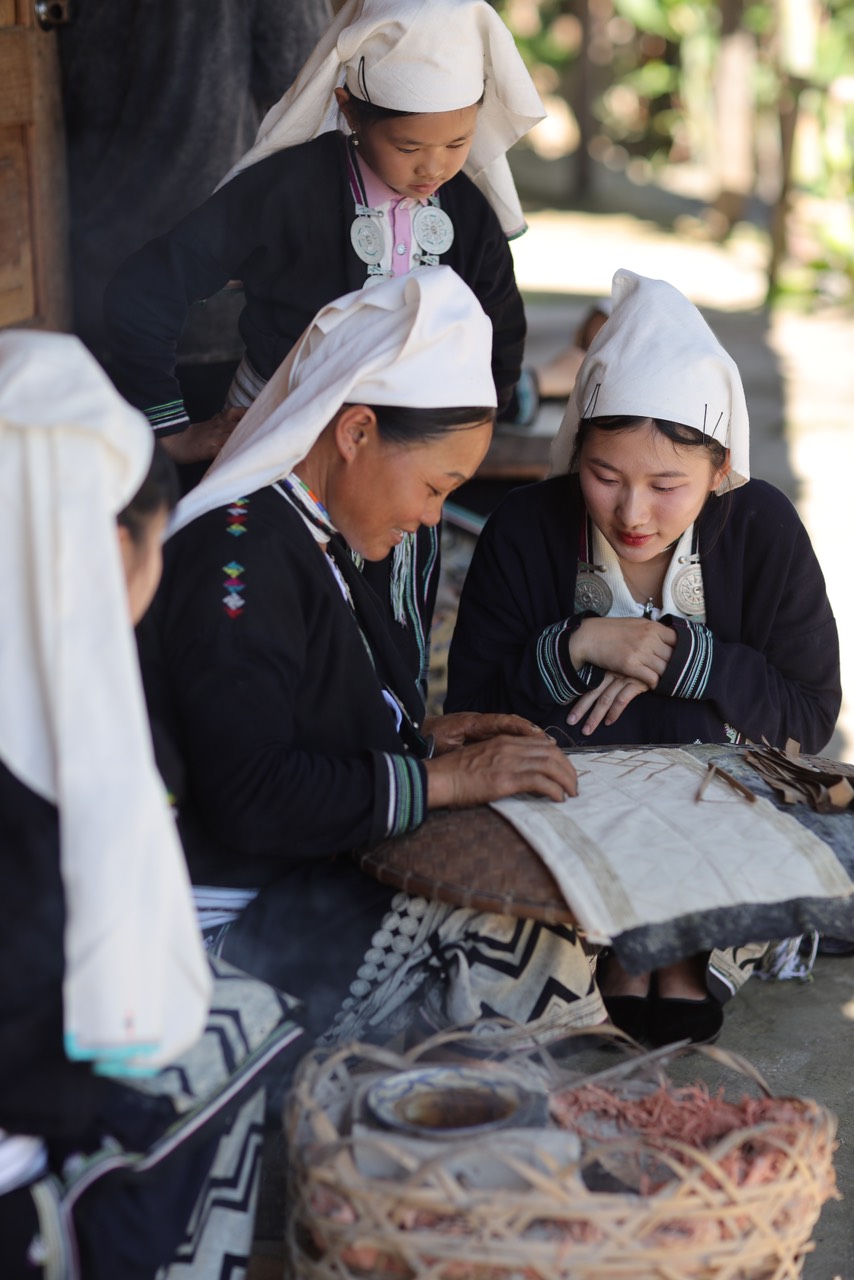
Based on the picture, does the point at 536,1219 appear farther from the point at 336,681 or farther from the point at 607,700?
the point at 607,700

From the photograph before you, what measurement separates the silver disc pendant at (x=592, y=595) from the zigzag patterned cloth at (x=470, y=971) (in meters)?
0.89

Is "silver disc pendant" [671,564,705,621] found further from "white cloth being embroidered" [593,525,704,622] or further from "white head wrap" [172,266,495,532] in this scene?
"white head wrap" [172,266,495,532]

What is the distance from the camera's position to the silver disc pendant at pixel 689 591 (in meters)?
3.00

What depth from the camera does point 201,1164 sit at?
181cm

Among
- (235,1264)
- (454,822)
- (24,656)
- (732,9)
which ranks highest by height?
(732,9)

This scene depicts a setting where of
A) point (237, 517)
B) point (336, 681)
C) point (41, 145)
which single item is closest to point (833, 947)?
point (336, 681)

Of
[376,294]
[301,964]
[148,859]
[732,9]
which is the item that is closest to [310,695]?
[301,964]

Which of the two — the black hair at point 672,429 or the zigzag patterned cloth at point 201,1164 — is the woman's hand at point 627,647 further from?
the zigzag patterned cloth at point 201,1164

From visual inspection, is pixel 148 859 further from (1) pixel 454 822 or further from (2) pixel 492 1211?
(1) pixel 454 822

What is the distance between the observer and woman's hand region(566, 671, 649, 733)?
9.57 feet

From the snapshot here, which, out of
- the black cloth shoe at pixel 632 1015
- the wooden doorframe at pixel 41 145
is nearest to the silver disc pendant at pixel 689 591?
the black cloth shoe at pixel 632 1015

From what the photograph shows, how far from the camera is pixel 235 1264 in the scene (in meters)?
1.87

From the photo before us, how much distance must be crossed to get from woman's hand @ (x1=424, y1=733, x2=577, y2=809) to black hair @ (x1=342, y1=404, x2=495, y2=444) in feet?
1.65

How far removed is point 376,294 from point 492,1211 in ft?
4.44
